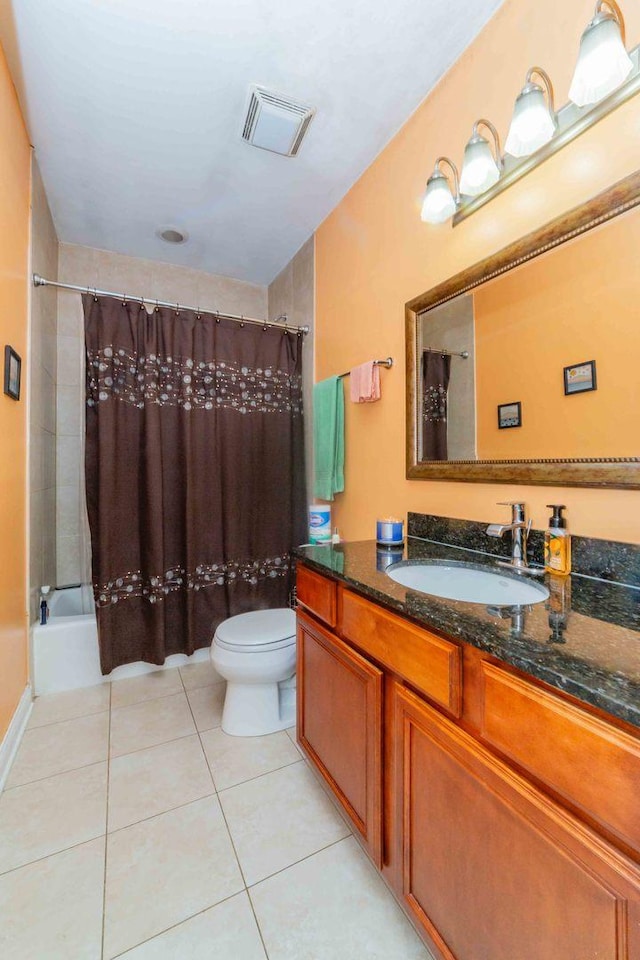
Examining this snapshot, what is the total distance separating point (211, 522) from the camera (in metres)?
2.20

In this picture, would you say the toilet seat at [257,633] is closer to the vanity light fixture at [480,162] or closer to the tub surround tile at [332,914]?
the tub surround tile at [332,914]

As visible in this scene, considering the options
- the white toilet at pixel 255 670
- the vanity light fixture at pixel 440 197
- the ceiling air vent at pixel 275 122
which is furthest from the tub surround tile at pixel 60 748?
the ceiling air vent at pixel 275 122

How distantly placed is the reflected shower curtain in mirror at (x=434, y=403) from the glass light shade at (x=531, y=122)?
0.60 m

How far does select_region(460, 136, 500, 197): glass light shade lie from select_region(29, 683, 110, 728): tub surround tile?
2508 millimetres

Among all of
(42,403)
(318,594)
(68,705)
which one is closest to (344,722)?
(318,594)

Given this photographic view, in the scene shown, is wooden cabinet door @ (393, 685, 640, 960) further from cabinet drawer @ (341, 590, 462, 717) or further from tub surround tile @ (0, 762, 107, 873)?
tub surround tile @ (0, 762, 107, 873)

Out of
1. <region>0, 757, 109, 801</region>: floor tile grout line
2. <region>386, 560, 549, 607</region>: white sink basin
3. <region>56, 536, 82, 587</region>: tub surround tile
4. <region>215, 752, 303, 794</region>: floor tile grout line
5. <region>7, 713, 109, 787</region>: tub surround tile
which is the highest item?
<region>386, 560, 549, 607</region>: white sink basin

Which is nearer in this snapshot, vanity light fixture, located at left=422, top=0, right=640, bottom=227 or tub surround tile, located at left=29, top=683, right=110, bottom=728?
vanity light fixture, located at left=422, top=0, right=640, bottom=227

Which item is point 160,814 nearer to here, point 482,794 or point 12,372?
point 482,794

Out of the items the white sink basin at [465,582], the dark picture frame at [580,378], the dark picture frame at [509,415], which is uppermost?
the dark picture frame at [580,378]

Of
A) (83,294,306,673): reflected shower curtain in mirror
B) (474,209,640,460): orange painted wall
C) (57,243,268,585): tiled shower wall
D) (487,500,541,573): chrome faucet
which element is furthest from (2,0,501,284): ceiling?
(487,500,541,573): chrome faucet

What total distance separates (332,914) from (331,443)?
1.62 metres

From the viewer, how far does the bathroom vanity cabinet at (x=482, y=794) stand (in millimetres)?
525

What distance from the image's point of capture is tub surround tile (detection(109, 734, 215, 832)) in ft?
4.25
